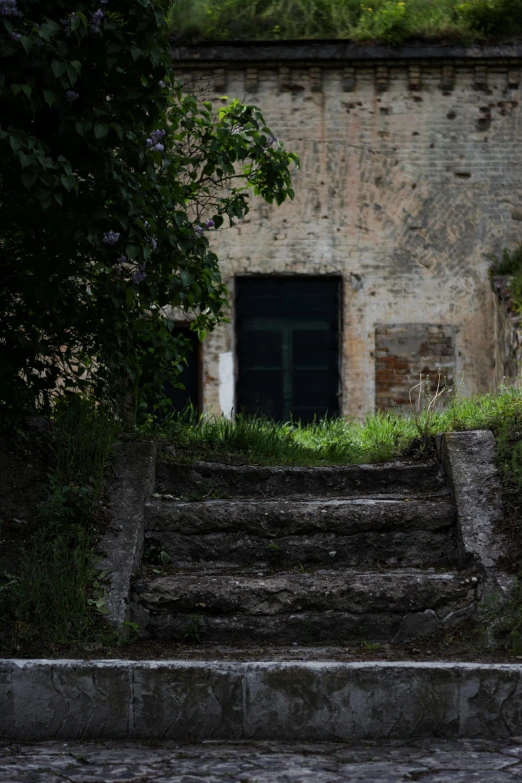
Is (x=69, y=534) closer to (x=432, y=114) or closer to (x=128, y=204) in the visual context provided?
(x=128, y=204)

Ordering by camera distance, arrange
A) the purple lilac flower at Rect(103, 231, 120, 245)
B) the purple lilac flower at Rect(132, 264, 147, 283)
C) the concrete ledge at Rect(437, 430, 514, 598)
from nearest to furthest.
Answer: the concrete ledge at Rect(437, 430, 514, 598) → the purple lilac flower at Rect(103, 231, 120, 245) → the purple lilac flower at Rect(132, 264, 147, 283)

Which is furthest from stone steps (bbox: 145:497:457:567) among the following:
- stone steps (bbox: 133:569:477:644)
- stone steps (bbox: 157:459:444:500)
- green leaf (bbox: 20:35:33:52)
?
green leaf (bbox: 20:35:33:52)

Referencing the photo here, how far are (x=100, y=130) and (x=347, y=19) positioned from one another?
8654mm

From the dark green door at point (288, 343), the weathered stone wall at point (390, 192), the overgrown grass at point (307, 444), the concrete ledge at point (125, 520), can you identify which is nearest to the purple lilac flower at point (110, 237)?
the concrete ledge at point (125, 520)

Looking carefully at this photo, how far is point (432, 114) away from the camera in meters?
12.2

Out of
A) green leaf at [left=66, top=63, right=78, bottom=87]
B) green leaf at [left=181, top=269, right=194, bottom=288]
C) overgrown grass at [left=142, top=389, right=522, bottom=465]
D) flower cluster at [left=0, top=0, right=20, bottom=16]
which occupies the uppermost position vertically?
flower cluster at [left=0, top=0, right=20, bottom=16]

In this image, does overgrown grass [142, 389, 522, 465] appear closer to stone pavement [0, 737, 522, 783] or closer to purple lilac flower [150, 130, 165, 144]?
purple lilac flower [150, 130, 165, 144]

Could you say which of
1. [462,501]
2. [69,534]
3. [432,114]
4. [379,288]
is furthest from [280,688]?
[432,114]

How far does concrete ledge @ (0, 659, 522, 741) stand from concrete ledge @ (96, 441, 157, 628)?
633mm

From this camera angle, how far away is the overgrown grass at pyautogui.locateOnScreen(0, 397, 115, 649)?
4.30 meters

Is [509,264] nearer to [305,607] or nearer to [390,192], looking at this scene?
[390,192]

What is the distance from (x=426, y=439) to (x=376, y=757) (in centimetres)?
308

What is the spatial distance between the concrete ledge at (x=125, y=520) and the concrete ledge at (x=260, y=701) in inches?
24.9

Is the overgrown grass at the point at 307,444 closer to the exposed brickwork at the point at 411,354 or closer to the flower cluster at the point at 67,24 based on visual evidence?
the flower cluster at the point at 67,24
